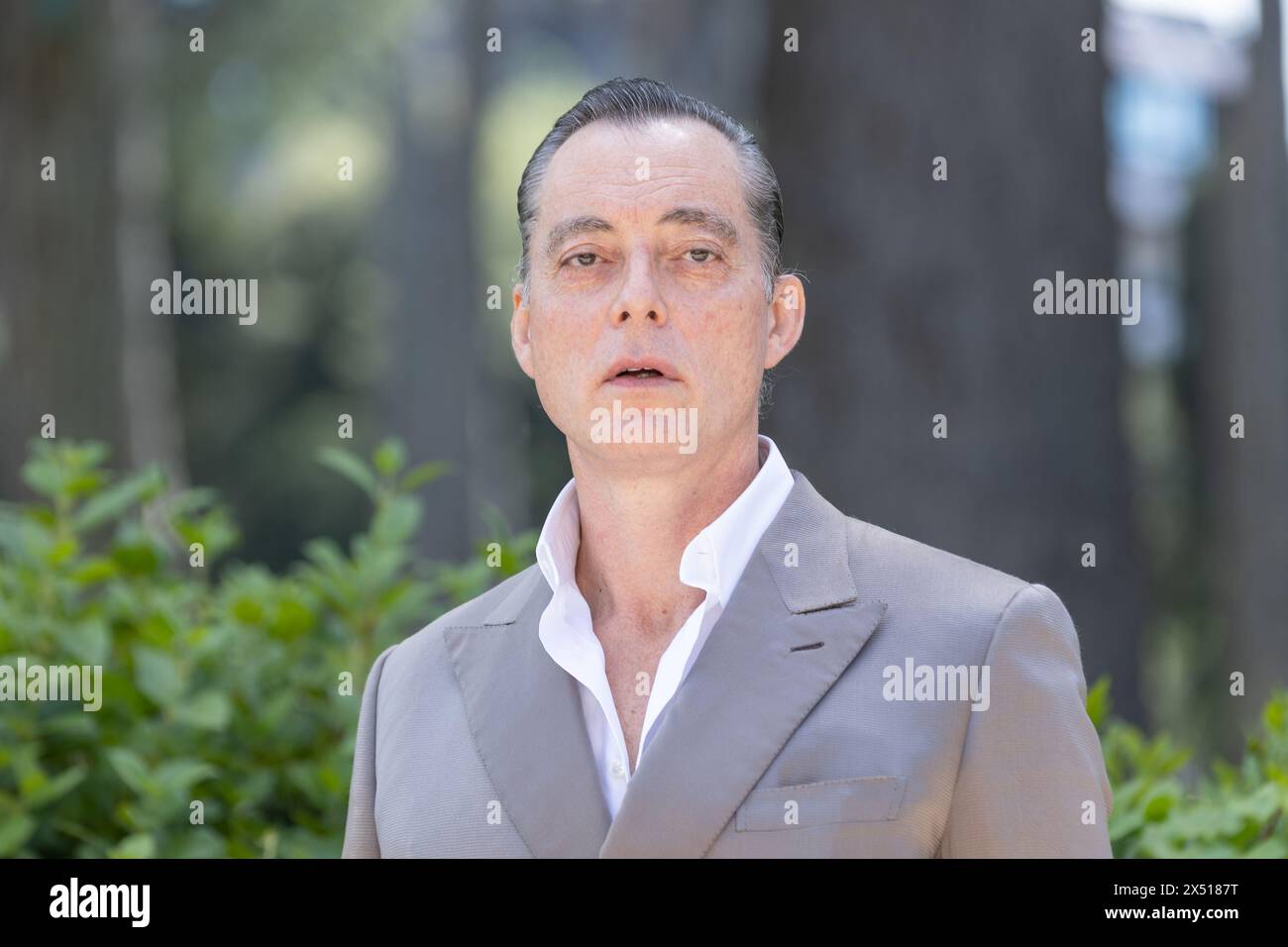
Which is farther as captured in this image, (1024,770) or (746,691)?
(746,691)

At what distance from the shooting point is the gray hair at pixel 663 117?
114 inches

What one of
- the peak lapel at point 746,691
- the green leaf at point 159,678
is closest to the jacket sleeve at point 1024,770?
the peak lapel at point 746,691

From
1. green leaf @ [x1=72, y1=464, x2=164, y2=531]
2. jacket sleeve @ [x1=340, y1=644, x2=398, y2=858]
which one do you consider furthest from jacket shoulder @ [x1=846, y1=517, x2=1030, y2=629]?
green leaf @ [x1=72, y1=464, x2=164, y2=531]

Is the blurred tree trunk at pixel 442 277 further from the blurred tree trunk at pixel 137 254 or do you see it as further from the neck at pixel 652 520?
the neck at pixel 652 520

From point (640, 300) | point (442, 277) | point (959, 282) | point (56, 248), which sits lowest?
point (640, 300)

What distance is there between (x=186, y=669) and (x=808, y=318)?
3.26 meters

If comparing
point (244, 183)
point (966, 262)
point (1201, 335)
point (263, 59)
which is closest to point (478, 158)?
point (263, 59)

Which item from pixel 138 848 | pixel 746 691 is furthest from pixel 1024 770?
pixel 138 848

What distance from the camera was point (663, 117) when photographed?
9.45 ft

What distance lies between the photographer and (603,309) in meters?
2.80

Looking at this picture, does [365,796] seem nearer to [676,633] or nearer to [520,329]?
[676,633]

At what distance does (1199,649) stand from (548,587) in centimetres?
1388

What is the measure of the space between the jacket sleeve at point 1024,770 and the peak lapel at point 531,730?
→ 0.62m
